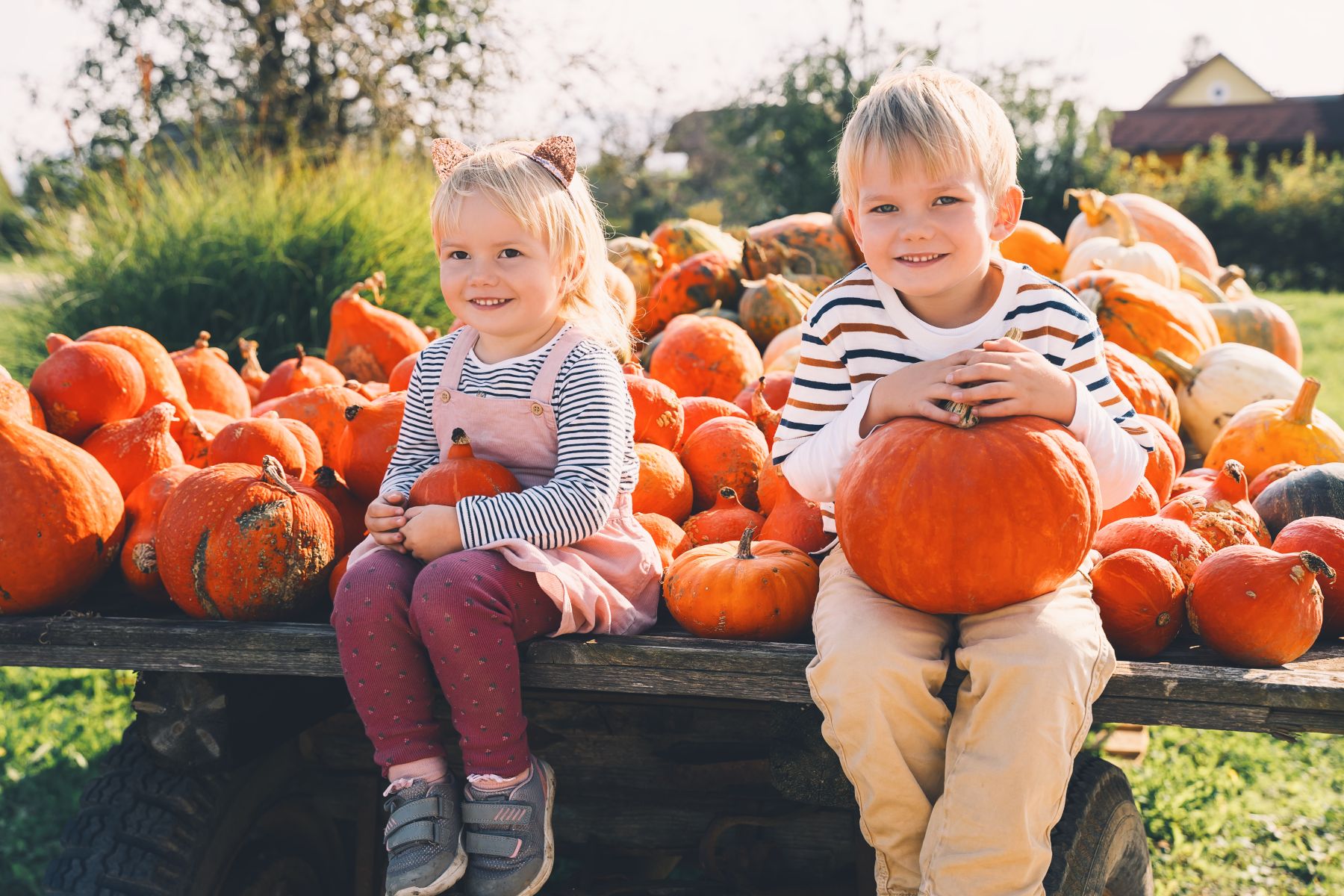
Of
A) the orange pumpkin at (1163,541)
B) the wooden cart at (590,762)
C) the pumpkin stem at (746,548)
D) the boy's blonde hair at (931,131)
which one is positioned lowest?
the wooden cart at (590,762)

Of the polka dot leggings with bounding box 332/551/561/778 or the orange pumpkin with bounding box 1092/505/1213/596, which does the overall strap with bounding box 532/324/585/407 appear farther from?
the orange pumpkin with bounding box 1092/505/1213/596

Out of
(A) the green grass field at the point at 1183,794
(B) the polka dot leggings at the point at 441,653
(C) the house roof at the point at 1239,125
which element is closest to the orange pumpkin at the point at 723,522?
(B) the polka dot leggings at the point at 441,653

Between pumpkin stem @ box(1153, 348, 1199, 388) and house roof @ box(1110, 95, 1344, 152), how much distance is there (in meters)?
33.6

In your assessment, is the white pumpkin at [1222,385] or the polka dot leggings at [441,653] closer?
the polka dot leggings at [441,653]

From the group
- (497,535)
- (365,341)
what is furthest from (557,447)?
(365,341)

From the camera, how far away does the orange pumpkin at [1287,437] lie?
9.02 feet

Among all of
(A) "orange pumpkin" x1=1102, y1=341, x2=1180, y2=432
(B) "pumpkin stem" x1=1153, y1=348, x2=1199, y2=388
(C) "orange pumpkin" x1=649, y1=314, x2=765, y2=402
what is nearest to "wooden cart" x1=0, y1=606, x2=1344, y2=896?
(A) "orange pumpkin" x1=1102, y1=341, x2=1180, y2=432

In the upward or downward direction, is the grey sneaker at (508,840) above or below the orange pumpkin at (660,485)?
below

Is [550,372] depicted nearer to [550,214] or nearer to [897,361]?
[550,214]

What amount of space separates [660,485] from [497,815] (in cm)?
97

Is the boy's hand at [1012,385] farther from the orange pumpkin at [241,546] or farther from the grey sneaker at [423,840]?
the orange pumpkin at [241,546]

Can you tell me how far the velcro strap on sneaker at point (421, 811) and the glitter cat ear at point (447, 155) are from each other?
1.28m

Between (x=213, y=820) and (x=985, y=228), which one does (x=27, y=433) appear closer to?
(x=213, y=820)

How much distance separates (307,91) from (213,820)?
11420mm
